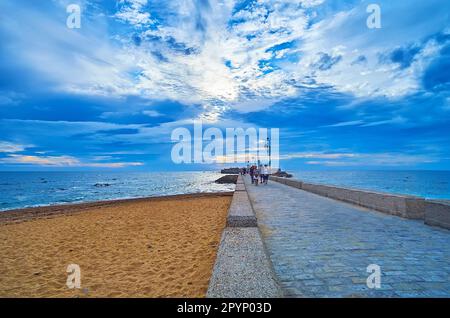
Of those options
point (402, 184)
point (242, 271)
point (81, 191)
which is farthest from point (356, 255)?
point (402, 184)

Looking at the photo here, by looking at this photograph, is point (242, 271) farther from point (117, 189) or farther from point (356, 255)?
point (117, 189)

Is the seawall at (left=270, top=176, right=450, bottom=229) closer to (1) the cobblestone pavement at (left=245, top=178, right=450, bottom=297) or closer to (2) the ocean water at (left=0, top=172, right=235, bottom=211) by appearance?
(1) the cobblestone pavement at (left=245, top=178, right=450, bottom=297)

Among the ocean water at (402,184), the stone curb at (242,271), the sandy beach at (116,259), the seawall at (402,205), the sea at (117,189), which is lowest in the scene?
the ocean water at (402,184)

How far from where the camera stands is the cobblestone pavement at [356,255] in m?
3.28

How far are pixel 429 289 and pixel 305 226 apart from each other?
11.5 ft

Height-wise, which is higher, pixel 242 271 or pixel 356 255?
pixel 242 271

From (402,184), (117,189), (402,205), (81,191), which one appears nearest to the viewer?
(402,205)

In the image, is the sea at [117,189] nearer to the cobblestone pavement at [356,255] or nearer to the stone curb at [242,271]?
the cobblestone pavement at [356,255]

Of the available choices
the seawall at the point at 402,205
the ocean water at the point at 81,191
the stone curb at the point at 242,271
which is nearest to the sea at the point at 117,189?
the ocean water at the point at 81,191

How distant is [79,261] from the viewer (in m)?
6.32

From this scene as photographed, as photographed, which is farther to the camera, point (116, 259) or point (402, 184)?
point (402, 184)

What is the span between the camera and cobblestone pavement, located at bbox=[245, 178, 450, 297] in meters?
3.28

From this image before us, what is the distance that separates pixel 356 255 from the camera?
4.44 meters
